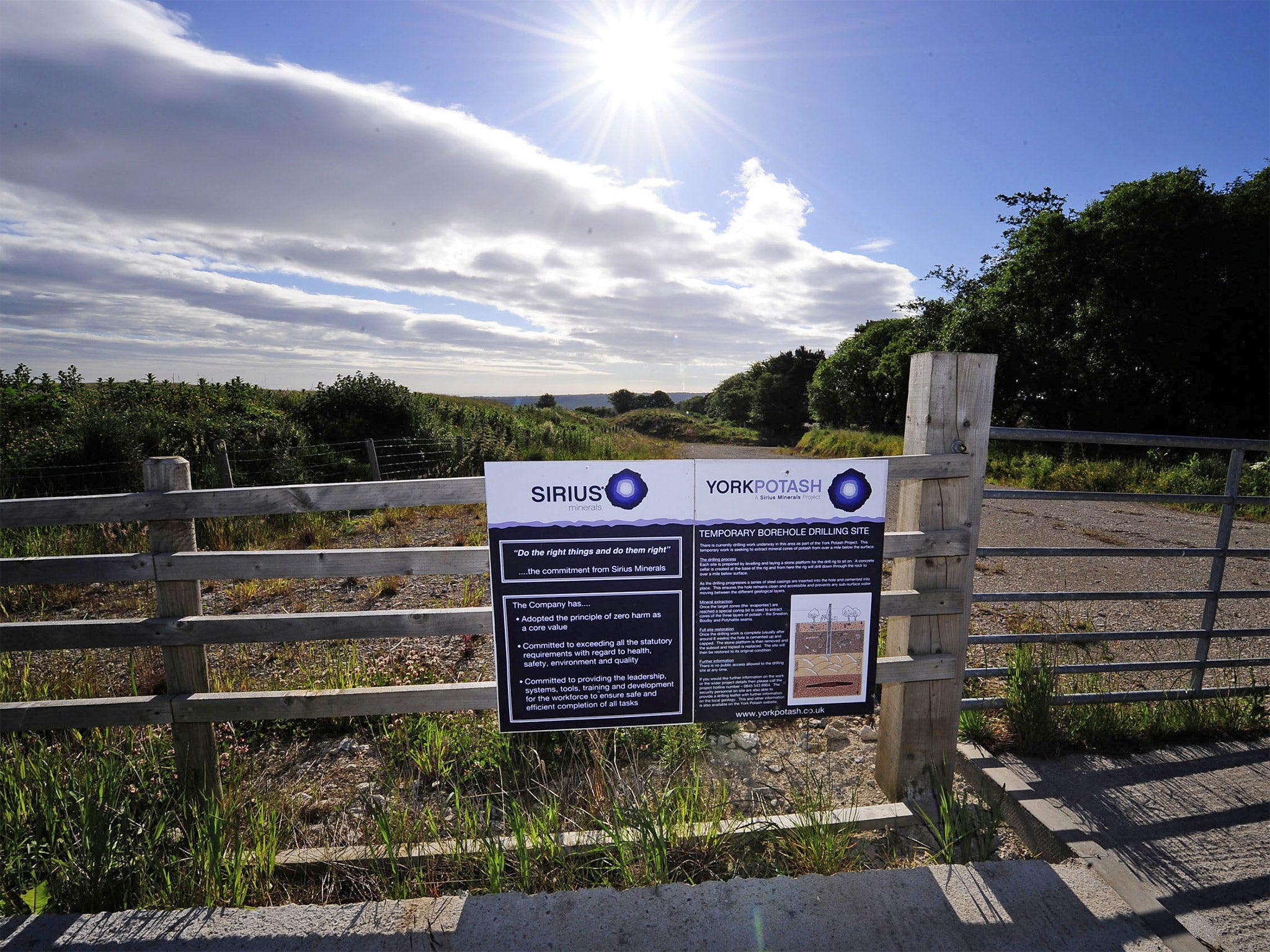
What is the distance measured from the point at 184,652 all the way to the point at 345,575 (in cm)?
96

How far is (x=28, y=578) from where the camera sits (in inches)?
117

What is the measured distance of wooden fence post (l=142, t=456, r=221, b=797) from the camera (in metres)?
2.84

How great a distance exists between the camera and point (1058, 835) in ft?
9.29

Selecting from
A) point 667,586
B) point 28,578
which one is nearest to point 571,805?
point 667,586

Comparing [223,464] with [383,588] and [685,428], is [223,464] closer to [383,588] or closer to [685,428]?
[383,588]

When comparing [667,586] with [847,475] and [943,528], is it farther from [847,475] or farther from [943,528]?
[943,528]

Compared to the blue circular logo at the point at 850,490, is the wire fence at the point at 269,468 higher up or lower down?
lower down

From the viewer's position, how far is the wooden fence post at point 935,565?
298 cm

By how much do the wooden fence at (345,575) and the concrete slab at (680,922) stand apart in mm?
746

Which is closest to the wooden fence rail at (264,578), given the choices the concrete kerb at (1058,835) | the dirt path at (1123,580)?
the concrete kerb at (1058,835)

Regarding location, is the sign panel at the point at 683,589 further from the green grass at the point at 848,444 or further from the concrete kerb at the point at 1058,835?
the green grass at the point at 848,444

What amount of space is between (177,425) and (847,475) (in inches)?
576

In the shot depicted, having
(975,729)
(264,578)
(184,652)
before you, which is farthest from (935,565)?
(184,652)

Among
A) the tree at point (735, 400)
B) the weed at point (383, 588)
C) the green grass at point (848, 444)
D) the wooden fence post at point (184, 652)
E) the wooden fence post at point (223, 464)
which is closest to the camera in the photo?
the wooden fence post at point (184, 652)
